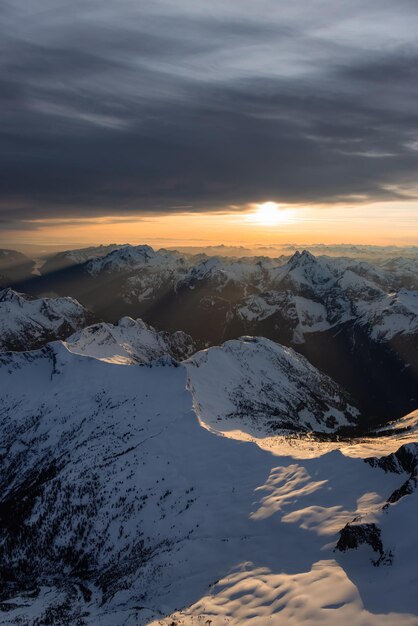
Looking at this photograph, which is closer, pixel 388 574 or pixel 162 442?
pixel 388 574

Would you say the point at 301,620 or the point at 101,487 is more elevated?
the point at 301,620

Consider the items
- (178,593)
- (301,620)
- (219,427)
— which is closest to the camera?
(301,620)

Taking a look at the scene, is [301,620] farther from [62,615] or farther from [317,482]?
[62,615]

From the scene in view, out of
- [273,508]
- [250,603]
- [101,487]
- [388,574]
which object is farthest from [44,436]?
[388,574]

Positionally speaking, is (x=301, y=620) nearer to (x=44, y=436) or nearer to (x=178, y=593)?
(x=178, y=593)

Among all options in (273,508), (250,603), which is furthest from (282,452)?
(250,603)

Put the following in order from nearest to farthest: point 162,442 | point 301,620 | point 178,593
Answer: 1. point 301,620
2. point 178,593
3. point 162,442

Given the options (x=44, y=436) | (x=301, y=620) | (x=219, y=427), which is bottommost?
(x=44, y=436)
